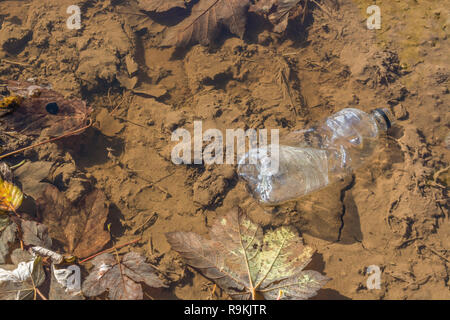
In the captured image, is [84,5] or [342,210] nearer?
[342,210]

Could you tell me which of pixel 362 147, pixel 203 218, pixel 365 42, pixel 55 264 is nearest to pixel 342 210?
pixel 362 147

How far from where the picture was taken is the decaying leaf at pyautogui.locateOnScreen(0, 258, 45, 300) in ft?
5.38

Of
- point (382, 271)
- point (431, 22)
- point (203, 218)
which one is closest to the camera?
point (382, 271)

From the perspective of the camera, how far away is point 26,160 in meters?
2.20

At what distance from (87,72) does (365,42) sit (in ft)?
8.72

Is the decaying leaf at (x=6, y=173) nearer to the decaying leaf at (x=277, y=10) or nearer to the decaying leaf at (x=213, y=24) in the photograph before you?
the decaying leaf at (x=213, y=24)

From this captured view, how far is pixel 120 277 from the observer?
176cm

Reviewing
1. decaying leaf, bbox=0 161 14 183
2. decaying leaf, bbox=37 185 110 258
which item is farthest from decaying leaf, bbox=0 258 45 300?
decaying leaf, bbox=0 161 14 183

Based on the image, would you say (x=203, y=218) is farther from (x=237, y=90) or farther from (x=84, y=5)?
(x=84, y=5)

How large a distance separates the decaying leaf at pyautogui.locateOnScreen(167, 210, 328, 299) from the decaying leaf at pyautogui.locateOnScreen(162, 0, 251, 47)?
181cm

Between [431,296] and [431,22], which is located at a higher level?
[431,22]

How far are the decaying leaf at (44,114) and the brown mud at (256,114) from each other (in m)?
0.12

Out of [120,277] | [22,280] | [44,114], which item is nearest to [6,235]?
[22,280]

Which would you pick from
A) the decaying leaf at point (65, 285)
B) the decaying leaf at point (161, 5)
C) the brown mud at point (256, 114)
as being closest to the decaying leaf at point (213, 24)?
the brown mud at point (256, 114)
